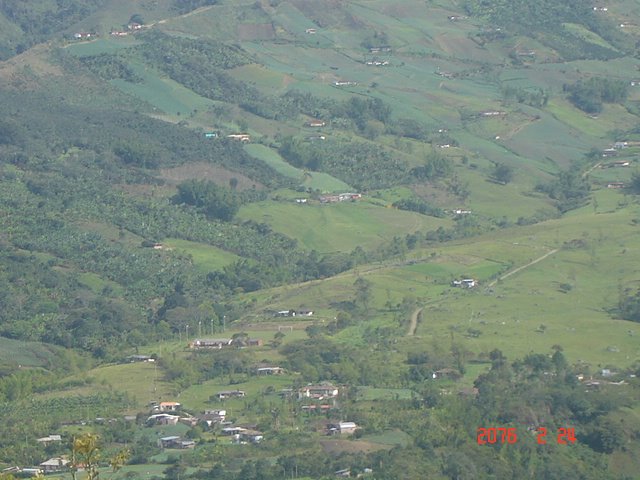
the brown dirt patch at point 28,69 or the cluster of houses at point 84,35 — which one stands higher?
the brown dirt patch at point 28,69

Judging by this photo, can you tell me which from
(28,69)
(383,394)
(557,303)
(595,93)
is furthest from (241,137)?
(383,394)

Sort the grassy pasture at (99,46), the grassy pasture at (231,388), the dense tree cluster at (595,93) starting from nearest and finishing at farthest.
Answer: the grassy pasture at (231,388) < the grassy pasture at (99,46) < the dense tree cluster at (595,93)

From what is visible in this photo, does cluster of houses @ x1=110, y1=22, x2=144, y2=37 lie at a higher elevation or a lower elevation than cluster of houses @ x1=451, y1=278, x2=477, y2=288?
higher

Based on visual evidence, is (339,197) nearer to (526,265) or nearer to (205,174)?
(205,174)

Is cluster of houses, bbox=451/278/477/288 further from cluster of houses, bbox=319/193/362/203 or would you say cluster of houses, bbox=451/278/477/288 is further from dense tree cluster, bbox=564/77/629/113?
dense tree cluster, bbox=564/77/629/113

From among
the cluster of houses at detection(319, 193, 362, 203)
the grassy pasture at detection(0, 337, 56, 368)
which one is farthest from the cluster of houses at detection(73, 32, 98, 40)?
the grassy pasture at detection(0, 337, 56, 368)

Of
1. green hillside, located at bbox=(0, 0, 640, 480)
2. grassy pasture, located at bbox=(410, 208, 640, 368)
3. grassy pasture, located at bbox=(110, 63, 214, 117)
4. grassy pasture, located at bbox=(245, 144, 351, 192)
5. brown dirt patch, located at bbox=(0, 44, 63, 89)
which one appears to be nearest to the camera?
green hillside, located at bbox=(0, 0, 640, 480)

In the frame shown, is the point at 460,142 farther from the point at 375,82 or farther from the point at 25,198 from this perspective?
the point at 25,198

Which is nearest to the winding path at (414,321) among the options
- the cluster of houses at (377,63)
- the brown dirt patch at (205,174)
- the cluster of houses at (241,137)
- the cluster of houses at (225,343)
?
the cluster of houses at (225,343)

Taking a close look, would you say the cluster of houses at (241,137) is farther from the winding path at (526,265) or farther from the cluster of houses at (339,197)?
the winding path at (526,265)

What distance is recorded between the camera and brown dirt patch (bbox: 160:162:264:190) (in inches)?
4018
